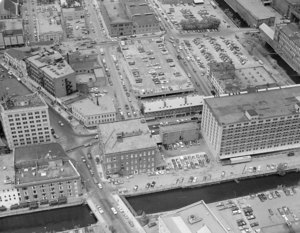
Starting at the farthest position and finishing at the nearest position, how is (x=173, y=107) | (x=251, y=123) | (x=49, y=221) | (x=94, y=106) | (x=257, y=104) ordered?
1. (x=173, y=107)
2. (x=94, y=106)
3. (x=257, y=104)
4. (x=251, y=123)
5. (x=49, y=221)

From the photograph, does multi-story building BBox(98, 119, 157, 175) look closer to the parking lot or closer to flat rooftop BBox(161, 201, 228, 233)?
the parking lot

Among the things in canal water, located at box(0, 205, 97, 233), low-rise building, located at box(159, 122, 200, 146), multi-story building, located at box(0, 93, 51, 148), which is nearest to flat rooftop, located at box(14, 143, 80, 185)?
multi-story building, located at box(0, 93, 51, 148)

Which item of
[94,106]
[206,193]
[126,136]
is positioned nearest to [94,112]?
[94,106]

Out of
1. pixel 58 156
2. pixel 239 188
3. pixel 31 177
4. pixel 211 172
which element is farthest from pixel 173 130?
pixel 31 177

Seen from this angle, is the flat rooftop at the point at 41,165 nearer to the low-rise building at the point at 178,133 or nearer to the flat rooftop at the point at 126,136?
the flat rooftop at the point at 126,136

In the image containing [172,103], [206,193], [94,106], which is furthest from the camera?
[172,103]

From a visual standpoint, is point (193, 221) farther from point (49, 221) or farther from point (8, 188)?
point (8, 188)
